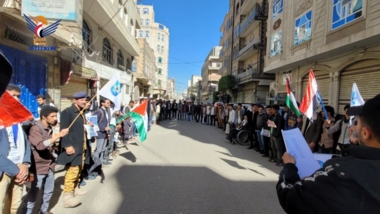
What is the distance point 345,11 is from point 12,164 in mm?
12732

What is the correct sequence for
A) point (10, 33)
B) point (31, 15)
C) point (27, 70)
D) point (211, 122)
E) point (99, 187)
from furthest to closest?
point (211, 122)
point (27, 70)
point (10, 33)
point (31, 15)
point (99, 187)

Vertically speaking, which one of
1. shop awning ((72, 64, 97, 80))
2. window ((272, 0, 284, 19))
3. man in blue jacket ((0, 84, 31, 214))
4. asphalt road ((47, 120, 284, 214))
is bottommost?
asphalt road ((47, 120, 284, 214))

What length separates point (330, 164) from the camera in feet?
4.05

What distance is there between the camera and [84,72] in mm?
11039

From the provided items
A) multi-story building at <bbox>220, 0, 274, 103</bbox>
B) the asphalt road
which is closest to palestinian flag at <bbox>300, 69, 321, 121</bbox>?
the asphalt road

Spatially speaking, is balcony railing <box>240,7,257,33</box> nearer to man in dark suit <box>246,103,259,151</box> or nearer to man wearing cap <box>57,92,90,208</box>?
man in dark suit <box>246,103,259,151</box>

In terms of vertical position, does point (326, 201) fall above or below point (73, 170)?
above

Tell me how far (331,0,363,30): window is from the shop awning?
12237 mm

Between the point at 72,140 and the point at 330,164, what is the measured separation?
357 centimetres

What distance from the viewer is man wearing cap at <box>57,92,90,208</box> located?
3521 mm

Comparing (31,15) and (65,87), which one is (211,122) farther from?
(31,15)

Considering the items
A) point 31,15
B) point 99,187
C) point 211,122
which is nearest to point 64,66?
point 31,15

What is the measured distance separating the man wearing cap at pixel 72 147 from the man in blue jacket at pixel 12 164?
769mm

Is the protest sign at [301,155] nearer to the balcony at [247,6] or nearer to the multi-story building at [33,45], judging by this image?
the multi-story building at [33,45]
